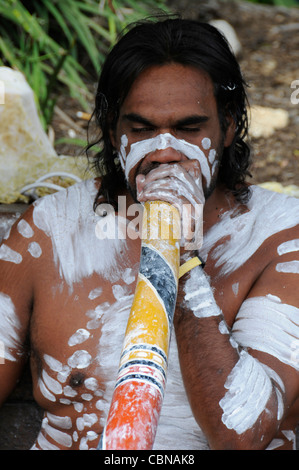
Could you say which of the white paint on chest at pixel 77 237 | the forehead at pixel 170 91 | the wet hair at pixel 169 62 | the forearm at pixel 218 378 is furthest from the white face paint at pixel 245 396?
the forehead at pixel 170 91

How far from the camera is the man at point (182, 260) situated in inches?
82.3

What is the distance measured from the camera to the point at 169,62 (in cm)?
232

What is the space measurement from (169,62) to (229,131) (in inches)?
14.4

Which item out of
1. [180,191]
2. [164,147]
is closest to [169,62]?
[164,147]

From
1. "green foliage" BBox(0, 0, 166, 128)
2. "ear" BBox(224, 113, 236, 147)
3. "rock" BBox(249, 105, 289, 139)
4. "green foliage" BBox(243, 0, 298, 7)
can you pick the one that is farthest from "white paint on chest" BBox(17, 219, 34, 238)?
"green foliage" BBox(243, 0, 298, 7)

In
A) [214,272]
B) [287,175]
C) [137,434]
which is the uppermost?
[137,434]

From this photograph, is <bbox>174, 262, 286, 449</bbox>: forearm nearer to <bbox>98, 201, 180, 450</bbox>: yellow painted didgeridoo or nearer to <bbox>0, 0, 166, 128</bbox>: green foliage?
<bbox>98, 201, 180, 450</bbox>: yellow painted didgeridoo

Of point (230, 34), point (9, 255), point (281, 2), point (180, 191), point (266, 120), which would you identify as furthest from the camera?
point (281, 2)

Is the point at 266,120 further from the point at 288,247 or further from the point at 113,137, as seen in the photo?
the point at 288,247

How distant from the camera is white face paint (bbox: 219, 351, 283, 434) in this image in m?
1.95
